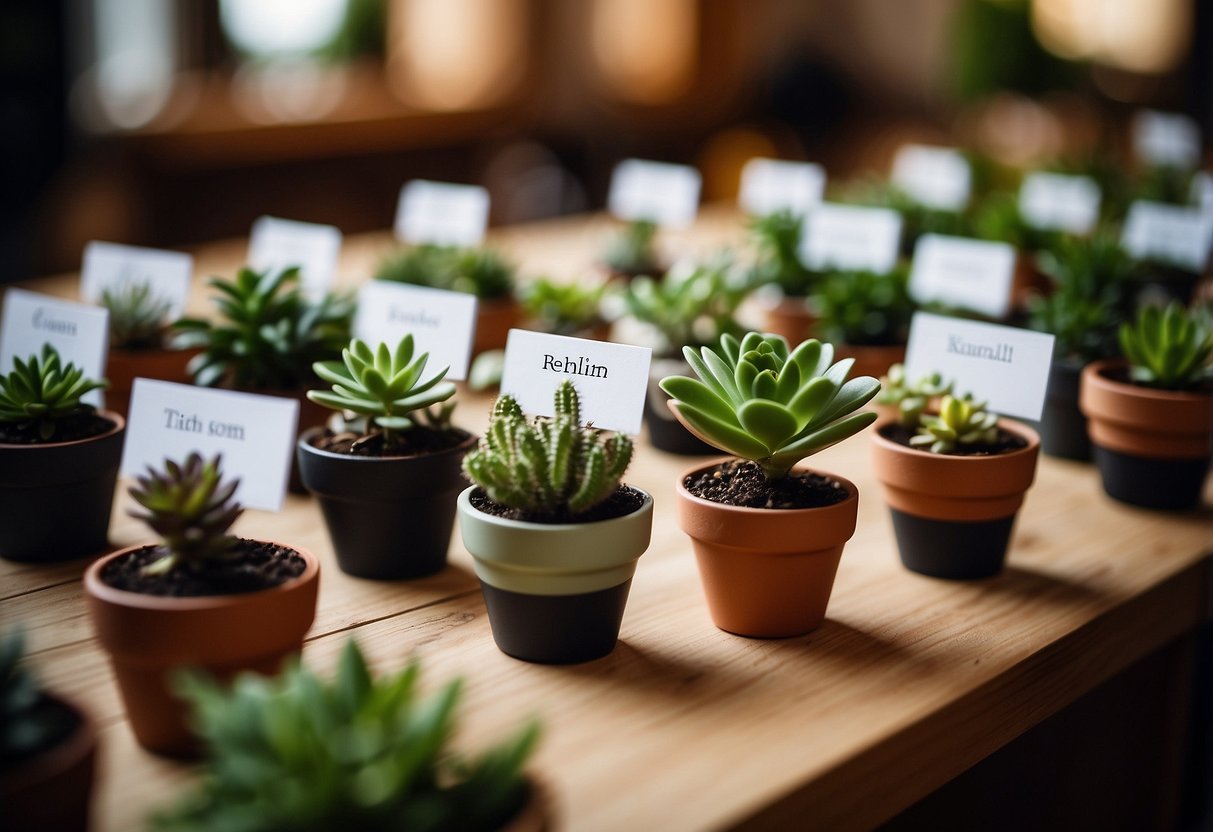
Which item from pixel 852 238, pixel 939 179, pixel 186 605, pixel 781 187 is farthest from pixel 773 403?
pixel 939 179

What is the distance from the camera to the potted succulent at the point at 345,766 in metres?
0.83

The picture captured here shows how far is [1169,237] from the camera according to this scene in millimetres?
2828

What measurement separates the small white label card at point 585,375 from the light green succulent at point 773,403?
65 mm

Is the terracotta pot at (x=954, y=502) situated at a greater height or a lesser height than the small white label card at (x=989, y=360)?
lesser

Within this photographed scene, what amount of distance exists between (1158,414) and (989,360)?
31cm

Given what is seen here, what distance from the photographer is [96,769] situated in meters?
0.95

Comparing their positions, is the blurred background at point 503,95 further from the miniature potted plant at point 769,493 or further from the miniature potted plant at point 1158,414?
the miniature potted plant at point 769,493

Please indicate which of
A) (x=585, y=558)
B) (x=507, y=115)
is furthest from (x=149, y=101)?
(x=585, y=558)

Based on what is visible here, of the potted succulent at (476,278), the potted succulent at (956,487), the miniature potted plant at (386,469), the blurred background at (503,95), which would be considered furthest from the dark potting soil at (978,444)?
the blurred background at (503,95)

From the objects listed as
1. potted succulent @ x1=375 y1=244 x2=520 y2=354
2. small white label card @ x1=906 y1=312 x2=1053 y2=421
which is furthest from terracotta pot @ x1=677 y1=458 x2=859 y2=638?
potted succulent @ x1=375 y1=244 x2=520 y2=354

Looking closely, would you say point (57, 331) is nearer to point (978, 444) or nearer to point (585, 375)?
point (585, 375)

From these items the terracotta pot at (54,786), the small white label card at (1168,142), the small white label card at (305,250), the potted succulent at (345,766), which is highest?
the small white label card at (1168,142)

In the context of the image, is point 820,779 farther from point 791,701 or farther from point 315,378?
point 315,378

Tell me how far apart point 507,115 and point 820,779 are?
6.71 m
